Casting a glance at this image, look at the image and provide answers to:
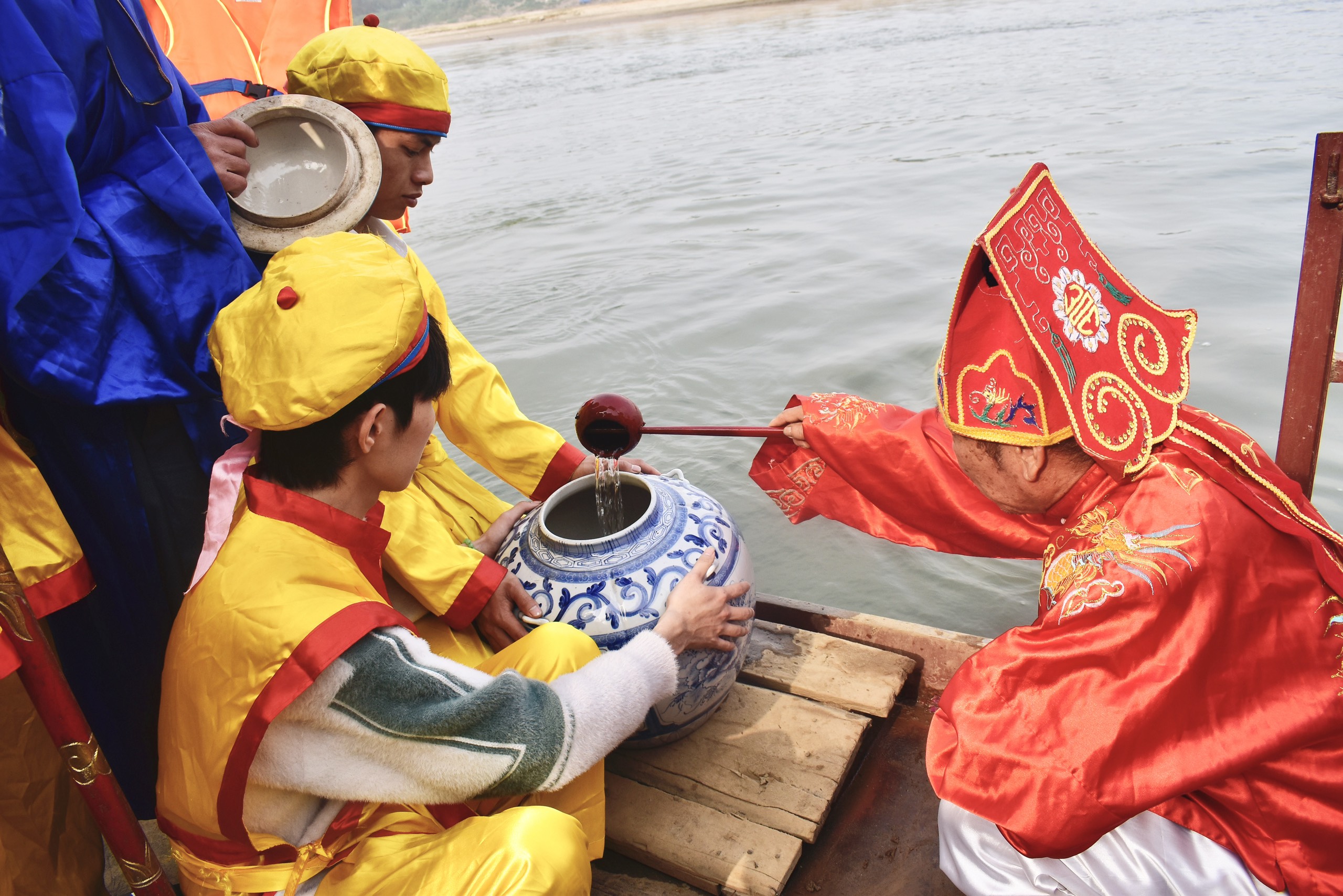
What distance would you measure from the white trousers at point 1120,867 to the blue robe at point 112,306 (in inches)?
69.5

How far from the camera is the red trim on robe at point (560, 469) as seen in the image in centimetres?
272

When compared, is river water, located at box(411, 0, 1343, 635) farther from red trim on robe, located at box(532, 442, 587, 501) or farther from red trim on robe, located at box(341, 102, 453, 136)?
red trim on robe, located at box(341, 102, 453, 136)

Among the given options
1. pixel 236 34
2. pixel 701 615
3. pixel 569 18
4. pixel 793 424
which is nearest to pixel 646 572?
pixel 701 615

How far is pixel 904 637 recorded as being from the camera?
265 centimetres

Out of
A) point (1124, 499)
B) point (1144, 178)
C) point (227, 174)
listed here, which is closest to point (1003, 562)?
point (1124, 499)

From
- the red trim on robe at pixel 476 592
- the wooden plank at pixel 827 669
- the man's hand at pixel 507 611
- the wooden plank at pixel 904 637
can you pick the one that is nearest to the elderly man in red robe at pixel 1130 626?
the wooden plank at pixel 827 669

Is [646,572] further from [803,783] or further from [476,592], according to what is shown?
[803,783]

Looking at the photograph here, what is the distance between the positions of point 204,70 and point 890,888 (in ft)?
10.7

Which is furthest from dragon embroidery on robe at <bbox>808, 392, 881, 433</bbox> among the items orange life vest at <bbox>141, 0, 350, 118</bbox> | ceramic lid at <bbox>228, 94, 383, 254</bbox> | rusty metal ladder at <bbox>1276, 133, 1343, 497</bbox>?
orange life vest at <bbox>141, 0, 350, 118</bbox>

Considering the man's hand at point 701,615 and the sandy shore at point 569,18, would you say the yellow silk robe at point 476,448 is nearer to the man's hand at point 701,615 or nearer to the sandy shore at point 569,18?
the man's hand at point 701,615

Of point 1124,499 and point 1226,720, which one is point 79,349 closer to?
point 1124,499

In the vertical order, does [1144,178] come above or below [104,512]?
below

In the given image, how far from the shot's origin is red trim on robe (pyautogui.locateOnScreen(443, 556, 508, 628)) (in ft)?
7.48

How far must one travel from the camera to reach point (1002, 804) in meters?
1.53
